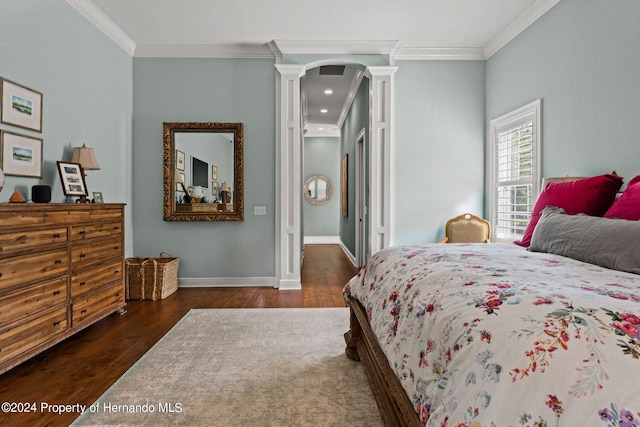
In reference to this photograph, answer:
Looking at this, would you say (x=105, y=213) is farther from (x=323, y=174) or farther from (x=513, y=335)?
(x=323, y=174)

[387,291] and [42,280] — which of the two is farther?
[42,280]

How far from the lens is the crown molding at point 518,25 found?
331cm

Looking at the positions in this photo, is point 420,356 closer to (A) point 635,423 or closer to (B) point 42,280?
(A) point 635,423

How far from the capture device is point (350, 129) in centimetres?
698

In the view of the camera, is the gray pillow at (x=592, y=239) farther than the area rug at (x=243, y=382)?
No

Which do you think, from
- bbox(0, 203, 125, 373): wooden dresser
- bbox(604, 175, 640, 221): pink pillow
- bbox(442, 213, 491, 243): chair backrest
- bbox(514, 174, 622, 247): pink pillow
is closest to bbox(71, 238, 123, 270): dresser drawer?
bbox(0, 203, 125, 373): wooden dresser

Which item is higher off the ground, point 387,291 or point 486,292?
point 486,292

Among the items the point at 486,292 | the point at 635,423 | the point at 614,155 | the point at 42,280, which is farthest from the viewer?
the point at 614,155

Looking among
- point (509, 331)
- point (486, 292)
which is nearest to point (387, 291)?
point (486, 292)

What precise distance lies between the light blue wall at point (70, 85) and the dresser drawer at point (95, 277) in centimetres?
69

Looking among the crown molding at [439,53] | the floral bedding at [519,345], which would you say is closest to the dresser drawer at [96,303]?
the floral bedding at [519,345]

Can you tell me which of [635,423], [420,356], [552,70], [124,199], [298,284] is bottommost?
[298,284]

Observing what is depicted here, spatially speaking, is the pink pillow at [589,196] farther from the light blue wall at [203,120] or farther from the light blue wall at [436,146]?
the light blue wall at [203,120]

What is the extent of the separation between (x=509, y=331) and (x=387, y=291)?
84 centimetres
